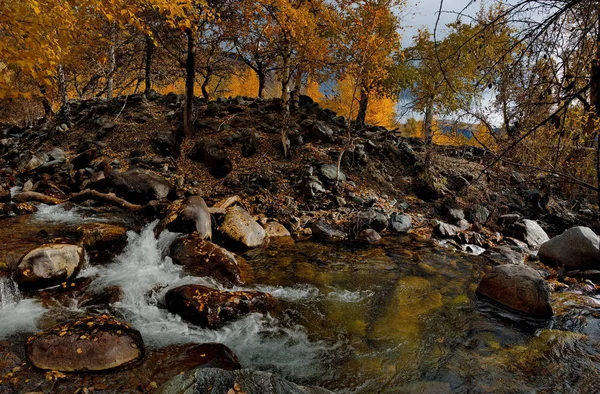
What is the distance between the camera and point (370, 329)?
5.18 metres

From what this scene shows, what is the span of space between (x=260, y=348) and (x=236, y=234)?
4217 millimetres

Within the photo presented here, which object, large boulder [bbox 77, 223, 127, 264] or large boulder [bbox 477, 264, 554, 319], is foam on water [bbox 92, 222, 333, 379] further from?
large boulder [bbox 477, 264, 554, 319]

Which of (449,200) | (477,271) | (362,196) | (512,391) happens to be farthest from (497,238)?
(512,391)

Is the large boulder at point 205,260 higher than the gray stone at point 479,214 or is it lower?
Answer: lower

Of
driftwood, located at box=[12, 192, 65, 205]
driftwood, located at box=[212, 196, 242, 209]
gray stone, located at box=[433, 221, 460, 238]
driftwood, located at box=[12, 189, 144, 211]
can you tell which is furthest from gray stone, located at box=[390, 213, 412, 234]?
driftwood, located at box=[12, 192, 65, 205]

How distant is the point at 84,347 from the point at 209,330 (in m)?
1.61

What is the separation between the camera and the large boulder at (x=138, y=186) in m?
9.79

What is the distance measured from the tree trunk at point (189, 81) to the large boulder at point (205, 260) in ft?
24.9

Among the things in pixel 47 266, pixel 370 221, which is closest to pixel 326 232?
pixel 370 221

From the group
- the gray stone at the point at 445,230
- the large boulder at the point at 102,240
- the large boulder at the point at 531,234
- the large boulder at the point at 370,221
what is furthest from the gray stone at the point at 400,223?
the large boulder at the point at 102,240

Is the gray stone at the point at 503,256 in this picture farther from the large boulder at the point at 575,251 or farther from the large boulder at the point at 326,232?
the large boulder at the point at 326,232

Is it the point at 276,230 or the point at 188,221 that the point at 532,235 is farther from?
the point at 188,221

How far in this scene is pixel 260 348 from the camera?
4574 millimetres

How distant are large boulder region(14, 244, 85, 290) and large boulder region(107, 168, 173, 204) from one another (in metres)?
3.98
